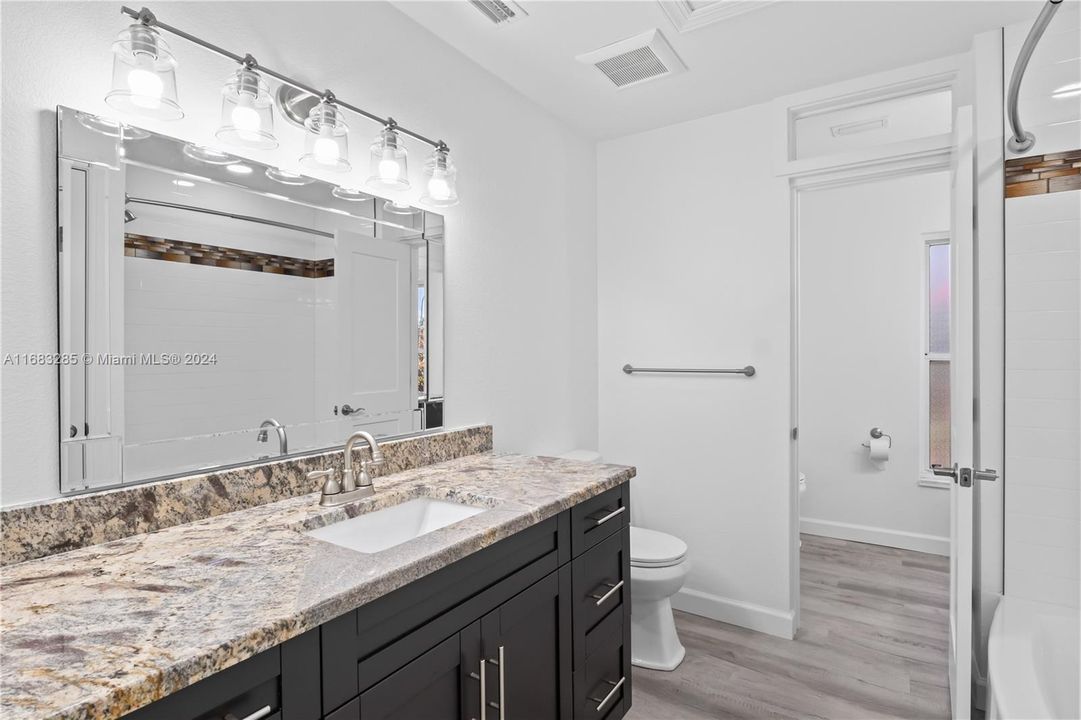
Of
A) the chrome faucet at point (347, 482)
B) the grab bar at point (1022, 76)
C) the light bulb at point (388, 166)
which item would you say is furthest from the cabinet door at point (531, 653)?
the grab bar at point (1022, 76)

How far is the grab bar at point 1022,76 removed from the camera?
132 centimetres

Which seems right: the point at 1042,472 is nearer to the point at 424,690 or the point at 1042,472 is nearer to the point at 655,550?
the point at 655,550

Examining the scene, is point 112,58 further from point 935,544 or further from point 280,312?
point 935,544

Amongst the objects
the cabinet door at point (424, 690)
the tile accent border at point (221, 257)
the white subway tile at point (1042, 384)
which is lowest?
the cabinet door at point (424, 690)

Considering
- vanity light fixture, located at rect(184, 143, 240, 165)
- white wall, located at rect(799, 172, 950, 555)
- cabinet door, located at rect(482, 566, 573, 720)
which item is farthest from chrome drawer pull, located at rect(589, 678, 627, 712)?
white wall, located at rect(799, 172, 950, 555)

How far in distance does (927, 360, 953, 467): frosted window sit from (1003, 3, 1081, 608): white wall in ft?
5.83

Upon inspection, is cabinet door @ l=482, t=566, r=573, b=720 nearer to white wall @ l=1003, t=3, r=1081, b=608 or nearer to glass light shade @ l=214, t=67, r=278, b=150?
glass light shade @ l=214, t=67, r=278, b=150

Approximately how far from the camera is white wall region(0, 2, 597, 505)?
1095mm

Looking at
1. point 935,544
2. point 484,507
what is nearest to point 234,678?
point 484,507

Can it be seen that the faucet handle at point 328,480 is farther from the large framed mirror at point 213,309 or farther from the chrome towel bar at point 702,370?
the chrome towel bar at point 702,370

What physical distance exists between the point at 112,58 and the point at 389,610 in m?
1.32

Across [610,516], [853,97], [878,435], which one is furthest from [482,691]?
[878,435]

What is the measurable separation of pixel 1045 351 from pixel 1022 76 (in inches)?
36.3

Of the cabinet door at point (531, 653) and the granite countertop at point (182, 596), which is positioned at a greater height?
the granite countertop at point (182, 596)
